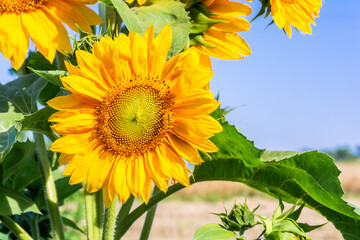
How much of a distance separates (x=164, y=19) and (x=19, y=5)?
234 mm

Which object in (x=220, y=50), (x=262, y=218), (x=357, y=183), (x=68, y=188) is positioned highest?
(x=220, y=50)

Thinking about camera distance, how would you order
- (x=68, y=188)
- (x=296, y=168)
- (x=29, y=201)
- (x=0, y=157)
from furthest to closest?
(x=68, y=188) → (x=29, y=201) → (x=296, y=168) → (x=0, y=157)

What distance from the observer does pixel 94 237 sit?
910 millimetres

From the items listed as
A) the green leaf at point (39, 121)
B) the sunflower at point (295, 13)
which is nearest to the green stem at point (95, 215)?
the green leaf at point (39, 121)

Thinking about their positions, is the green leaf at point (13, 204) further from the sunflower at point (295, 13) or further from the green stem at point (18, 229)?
the sunflower at point (295, 13)

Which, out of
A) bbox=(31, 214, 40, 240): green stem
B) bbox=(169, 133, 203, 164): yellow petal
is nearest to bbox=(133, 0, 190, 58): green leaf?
bbox=(169, 133, 203, 164): yellow petal

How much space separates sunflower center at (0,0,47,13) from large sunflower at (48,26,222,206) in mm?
155

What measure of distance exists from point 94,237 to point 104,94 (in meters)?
0.30

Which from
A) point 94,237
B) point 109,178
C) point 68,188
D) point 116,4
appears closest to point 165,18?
point 116,4

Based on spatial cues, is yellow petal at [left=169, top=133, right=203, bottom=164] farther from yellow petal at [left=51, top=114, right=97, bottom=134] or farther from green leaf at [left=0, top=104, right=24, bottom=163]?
green leaf at [left=0, top=104, right=24, bottom=163]

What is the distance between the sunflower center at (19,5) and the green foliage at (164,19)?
0.15 metres

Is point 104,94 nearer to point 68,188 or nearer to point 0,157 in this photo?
point 0,157

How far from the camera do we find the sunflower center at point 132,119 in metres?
0.76

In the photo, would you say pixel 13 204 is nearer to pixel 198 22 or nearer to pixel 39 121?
pixel 39 121
